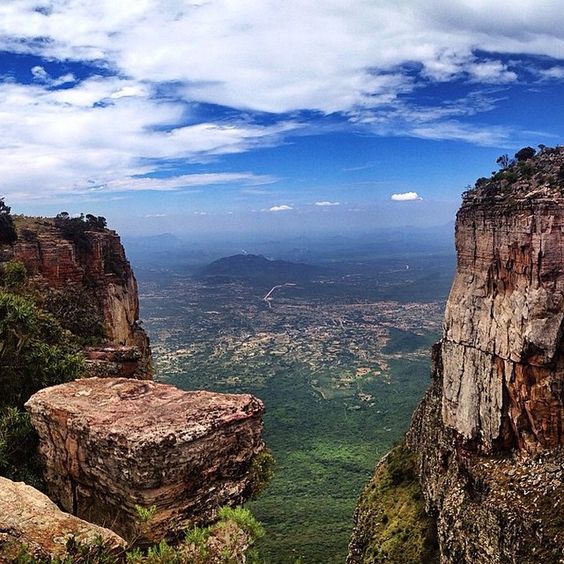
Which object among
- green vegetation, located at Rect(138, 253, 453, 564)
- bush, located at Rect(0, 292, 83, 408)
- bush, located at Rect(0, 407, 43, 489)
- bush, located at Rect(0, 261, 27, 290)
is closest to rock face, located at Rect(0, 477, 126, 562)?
bush, located at Rect(0, 407, 43, 489)

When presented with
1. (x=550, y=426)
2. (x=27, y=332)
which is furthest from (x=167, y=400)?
(x=550, y=426)

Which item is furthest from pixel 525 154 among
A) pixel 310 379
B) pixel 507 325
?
pixel 310 379

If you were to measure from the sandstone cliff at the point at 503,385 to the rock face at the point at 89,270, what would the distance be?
19916mm

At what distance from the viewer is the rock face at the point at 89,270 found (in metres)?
32.0

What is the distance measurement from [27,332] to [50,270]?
14.4 meters

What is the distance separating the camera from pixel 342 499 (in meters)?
53.2

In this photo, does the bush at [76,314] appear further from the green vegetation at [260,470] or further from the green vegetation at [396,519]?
the green vegetation at [396,519]

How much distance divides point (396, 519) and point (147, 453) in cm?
3230

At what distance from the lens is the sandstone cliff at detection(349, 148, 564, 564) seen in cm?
2738

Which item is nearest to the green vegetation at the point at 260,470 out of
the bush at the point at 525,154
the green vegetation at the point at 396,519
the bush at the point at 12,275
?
the bush at the point at 12,275

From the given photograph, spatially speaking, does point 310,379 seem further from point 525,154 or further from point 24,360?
point 24,360

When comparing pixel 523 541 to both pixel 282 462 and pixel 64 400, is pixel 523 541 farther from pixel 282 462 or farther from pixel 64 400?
pixel 282 462

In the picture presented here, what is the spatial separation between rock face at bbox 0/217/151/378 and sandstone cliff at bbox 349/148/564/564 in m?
19.9

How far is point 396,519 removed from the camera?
38469 millimetres
